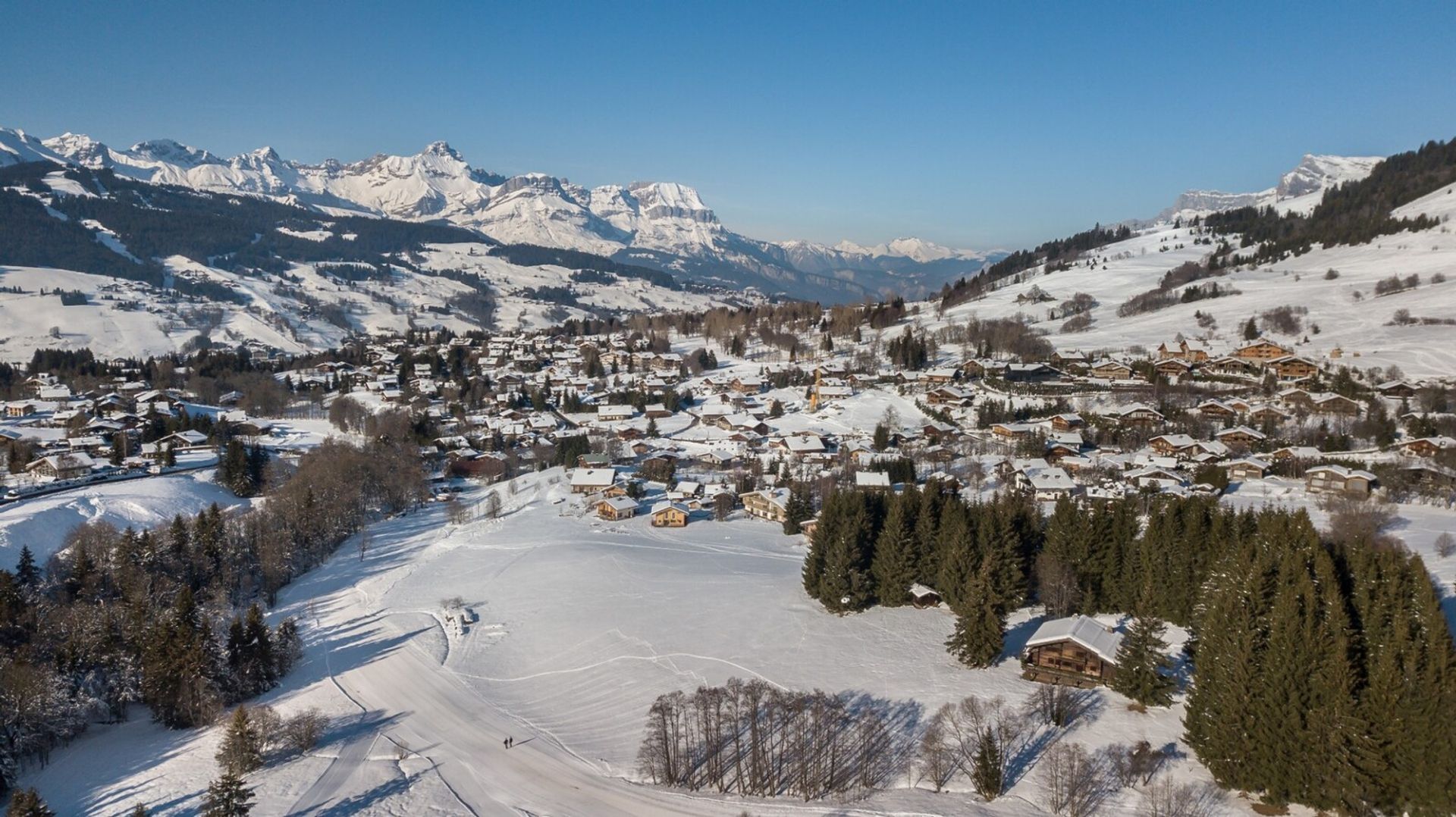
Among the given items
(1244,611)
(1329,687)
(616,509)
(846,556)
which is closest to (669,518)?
(616,509)

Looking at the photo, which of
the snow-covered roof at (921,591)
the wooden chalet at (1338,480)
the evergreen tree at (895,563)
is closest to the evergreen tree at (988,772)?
the snow-covered roof at (921,591)

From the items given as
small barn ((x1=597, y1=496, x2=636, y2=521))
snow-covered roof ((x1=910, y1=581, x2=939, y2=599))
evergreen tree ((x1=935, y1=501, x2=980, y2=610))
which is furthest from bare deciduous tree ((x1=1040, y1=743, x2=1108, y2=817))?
small barn ((x1=597, y1=496, x2=636, y2=521))

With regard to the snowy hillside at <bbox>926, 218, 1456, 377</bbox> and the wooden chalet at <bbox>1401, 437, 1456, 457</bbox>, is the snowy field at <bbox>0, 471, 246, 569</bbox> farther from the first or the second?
the snowy hillside at <bbox>926, 218, 1456, 377</bbox>

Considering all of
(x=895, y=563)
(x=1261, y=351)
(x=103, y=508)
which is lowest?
(x=895, y=563)

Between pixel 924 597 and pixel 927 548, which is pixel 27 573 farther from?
pixel 927 548

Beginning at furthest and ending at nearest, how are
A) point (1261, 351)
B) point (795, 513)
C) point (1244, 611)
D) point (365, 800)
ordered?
point (1261, 351) < point (795, 513) < point (365, 800) < point (1244, 611)

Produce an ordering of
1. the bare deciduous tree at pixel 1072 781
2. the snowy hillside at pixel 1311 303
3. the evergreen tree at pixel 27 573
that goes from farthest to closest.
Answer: the snowy hillside at pixel 1311 303 < the evergreen tree at pixel 27 573 < the bare deciduous tree at pixel 1072 781

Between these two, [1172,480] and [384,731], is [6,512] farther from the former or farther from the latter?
[1172,480]

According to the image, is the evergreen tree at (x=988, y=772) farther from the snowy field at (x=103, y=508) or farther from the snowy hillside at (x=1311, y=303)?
the snowy hillside at (x=1311, y=303)
